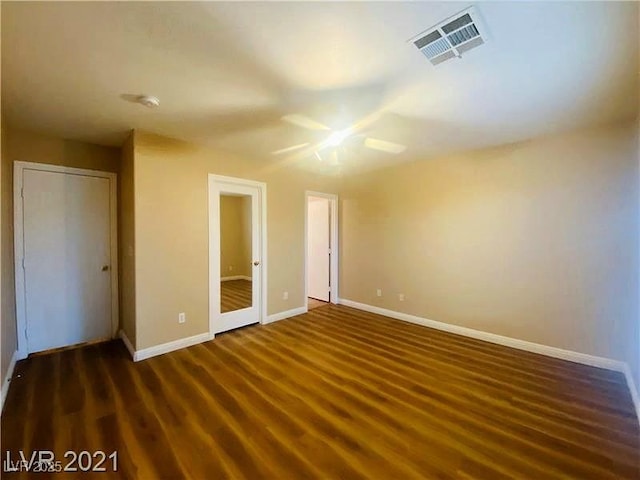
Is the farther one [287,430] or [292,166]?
[292,166]

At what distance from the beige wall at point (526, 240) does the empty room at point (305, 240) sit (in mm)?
25

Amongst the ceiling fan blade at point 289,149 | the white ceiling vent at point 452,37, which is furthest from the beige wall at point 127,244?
the white ceiling vent at point 452,37

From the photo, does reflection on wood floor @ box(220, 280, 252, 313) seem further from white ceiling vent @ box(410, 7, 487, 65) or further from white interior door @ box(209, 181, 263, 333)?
white ceiling vent @ box(410, 7, 487, 65)

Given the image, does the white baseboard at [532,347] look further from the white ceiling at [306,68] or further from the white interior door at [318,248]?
the white ceiling at [306,68]

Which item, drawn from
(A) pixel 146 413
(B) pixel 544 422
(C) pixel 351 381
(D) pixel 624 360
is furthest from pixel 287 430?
(D) pixel 624 360

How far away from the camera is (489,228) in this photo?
11.4ft

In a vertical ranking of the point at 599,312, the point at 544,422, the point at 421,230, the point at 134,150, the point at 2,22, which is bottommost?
the point at 544,422

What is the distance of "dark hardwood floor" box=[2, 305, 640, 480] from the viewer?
1.62 metres

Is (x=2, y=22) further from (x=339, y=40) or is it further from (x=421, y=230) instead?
(x=421, y=230)

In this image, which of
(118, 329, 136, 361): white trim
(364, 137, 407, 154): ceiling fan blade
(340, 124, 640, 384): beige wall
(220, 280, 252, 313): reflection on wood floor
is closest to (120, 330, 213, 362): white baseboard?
(118, 329, 136, 361): white trim

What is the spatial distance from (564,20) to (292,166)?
339 centimetres

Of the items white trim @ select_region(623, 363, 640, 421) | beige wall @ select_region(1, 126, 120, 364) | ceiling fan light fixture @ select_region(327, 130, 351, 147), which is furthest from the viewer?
ceiling fan light fixture @ select_region(327, 130, 351, 147)

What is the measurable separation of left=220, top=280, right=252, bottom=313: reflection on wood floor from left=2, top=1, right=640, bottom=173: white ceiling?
203 cm

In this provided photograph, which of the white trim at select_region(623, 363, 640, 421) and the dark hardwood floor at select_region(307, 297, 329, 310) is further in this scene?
the dark hardwood floor at select_region(307, 297, 329, 310)
